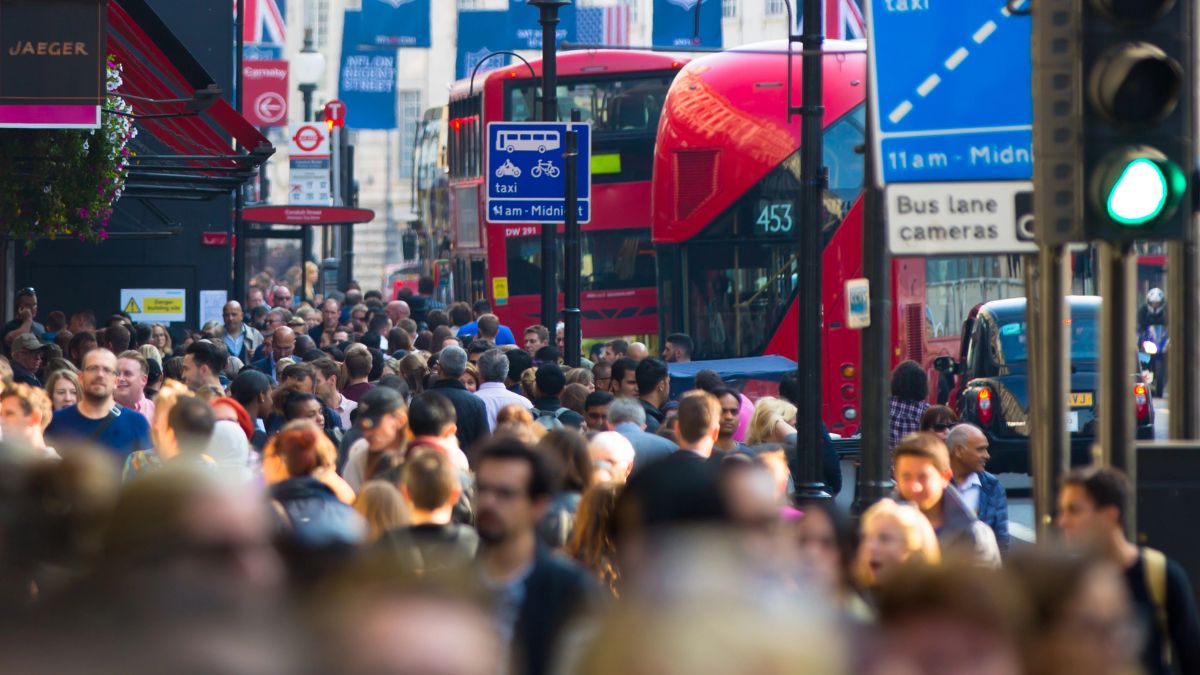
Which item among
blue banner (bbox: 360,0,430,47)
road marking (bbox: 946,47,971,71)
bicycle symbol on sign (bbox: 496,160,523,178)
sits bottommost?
road marking (bbox: 946,47,971,71)

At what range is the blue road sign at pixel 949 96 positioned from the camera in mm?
8000

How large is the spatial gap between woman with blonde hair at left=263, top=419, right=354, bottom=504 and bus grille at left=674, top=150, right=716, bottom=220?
13.9 m

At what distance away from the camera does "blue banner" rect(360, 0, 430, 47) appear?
41.2m

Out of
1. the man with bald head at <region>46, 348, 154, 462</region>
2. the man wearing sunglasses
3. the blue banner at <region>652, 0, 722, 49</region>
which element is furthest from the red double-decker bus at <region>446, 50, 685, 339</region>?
the man with bald head at <region>46, 348, 154, 462</region>

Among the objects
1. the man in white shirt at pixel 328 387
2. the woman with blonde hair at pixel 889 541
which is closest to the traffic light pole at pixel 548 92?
the man in white shirt at pixel 328 387

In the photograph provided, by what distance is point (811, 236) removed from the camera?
1223 centimetres

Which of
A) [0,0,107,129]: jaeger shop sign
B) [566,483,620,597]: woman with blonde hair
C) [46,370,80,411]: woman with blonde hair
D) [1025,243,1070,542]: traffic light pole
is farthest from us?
[0,0,107,129]: jaeger shop sign

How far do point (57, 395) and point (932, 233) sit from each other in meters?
4.42

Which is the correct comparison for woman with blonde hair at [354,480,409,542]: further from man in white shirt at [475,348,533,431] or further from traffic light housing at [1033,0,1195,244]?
man in white shirt at [475,348,533,431]

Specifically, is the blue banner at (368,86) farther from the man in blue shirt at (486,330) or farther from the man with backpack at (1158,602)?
the man with backpack at (1158,602)

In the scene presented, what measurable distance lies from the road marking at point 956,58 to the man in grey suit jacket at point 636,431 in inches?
78.4

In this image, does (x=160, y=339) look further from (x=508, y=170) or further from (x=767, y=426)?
(x=767, y=426)

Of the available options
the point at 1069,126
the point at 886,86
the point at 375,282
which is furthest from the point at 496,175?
the point at 375,282

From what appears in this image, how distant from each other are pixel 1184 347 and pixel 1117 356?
2.92 meters
